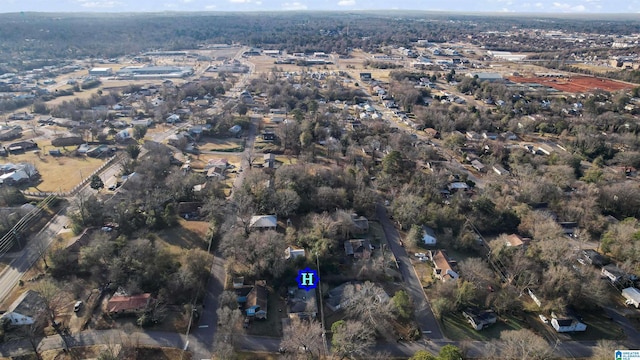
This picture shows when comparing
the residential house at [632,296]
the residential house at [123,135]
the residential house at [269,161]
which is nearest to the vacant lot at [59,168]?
the residential house at [123,135]

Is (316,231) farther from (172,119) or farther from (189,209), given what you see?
(172,119)

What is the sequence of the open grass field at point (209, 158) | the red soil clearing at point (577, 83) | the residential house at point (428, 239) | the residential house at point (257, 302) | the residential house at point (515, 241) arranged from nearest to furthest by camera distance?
the residential house at point (257, 302) → the residential house at point (515, 241) → the residential house at point (428, 239) → the open grass field at point (209, 158) → the red soil clearing at point (577, 83)

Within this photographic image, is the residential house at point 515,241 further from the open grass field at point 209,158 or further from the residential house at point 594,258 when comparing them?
the open grass field at point 209,158

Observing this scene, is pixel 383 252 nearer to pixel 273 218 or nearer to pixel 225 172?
pixel 273 218

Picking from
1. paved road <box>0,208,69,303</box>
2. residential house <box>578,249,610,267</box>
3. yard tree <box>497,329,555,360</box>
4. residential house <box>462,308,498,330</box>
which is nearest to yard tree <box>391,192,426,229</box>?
residential house <box>462,308,498,330</box>

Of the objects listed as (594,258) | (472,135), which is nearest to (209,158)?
(472,135)

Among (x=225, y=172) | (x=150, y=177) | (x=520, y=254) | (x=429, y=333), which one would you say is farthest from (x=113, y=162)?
(x=520, y=254)

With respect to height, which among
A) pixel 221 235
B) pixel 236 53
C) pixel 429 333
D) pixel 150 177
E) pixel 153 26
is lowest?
pixel 429 333
